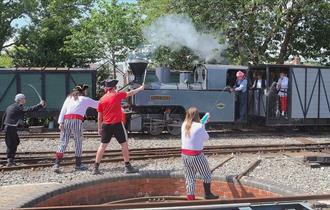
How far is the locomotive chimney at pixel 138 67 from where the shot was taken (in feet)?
48.5

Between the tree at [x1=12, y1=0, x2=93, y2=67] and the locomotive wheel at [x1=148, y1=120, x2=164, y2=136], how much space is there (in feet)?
49.2

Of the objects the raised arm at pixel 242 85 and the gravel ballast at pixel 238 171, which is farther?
the raised arm at pixel 242 85

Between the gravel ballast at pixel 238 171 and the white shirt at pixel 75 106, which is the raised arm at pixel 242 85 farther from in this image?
the white shirt at pixel 75 106

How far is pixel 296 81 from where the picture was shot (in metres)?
17.0

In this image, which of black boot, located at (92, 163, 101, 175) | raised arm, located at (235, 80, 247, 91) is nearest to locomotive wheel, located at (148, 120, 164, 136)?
raised arm, located at (235, 80, 247, 91)

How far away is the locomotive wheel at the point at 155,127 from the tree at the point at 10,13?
1739 centimetres

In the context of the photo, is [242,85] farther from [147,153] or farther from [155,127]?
[147,153]

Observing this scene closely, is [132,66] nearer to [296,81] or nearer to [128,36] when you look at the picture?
[296,81]

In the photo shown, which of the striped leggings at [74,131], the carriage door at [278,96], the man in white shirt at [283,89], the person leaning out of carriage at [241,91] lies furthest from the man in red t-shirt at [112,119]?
the man in white shirt at [283,89]

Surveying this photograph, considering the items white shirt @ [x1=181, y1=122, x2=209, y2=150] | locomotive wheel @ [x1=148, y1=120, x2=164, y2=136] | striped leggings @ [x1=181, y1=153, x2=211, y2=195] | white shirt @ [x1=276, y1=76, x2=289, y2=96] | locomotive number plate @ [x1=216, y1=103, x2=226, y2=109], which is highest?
white shirt @ [x1=276, y1=76, x2=289, y2=96]

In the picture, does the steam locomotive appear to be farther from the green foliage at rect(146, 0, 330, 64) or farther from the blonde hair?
the blonde hair

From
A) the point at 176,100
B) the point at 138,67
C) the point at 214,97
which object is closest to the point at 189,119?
the point at 138,67

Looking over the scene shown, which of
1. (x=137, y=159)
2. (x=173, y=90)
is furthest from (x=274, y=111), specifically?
(x=137, y=159)

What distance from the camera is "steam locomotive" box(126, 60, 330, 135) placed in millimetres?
15727
